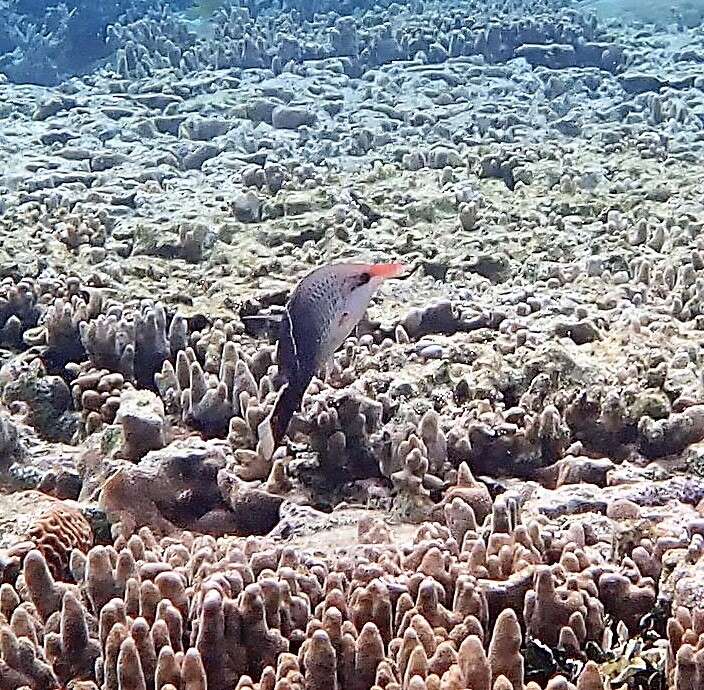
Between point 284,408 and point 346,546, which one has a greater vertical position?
point 284,408

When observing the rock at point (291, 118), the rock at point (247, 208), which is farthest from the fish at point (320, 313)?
the rock at point (291, 118)

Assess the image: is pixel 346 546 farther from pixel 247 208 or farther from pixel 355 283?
pixel 247 208

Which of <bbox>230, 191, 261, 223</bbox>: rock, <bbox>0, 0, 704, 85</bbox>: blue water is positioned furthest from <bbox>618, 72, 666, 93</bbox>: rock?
<bbox>230, 191, 261, 223</bbox>: rock

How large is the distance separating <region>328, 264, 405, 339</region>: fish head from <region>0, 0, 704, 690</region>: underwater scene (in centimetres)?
1

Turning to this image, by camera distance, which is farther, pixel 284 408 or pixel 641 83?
pixel 641 83

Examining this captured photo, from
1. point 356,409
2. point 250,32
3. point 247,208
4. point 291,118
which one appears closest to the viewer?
point 356,409

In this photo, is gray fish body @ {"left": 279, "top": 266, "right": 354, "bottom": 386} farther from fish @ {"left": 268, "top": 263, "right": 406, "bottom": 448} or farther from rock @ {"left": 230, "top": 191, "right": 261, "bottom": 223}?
rock @ {"left": 230, "top": 191, "right": 261, "bottom": 223}

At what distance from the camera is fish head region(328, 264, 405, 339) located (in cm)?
268

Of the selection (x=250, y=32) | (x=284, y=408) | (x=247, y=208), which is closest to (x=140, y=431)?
(x=284, y=408)

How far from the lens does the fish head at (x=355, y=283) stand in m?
2.68

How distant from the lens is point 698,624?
6.00 ft

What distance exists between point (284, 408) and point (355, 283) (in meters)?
0.54

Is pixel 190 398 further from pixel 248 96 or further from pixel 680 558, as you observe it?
pixel 248 96

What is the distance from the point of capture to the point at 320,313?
2.71 metres
